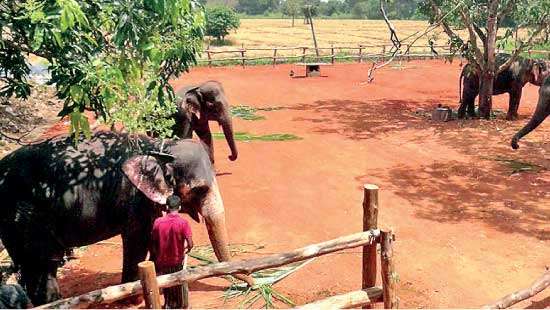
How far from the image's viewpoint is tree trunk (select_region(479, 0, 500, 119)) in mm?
15580

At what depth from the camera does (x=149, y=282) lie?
14.1 ft

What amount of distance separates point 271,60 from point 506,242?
2755cm

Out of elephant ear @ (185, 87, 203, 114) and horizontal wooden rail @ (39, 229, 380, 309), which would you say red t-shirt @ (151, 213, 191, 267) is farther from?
elephant ear @ (185, 87, 203, 114)

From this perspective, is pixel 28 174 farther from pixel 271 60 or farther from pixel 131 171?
pixel 271 60

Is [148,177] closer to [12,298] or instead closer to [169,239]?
[169,239]

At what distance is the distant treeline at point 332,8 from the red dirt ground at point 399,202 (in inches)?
2374

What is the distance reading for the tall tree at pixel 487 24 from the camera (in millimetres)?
15566

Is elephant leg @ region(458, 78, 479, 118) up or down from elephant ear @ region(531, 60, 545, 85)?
down

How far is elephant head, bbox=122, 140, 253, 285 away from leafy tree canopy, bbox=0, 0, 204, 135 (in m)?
0.48

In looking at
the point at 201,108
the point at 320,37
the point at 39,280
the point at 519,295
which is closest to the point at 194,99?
the point at 201,108

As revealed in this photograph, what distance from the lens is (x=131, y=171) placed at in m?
5.76

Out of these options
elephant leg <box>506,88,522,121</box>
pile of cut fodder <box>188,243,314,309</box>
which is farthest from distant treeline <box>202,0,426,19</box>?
pile of cut fodder <box>188,243,314,309</box>

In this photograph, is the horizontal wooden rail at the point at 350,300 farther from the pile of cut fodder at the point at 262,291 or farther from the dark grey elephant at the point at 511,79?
the dark grey elephant at the point at 511,79

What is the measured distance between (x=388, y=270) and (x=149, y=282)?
2.43 m
